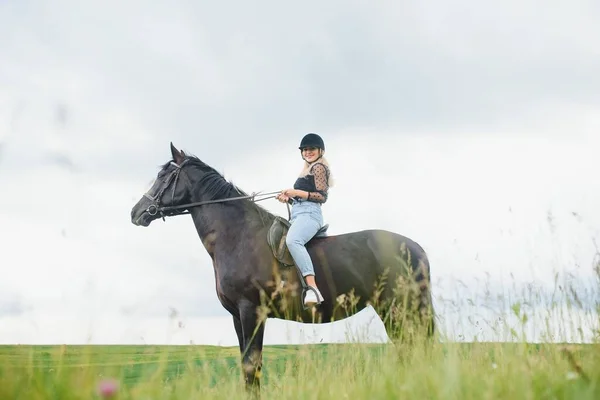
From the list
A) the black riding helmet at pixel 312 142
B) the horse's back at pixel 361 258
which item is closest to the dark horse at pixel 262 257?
the horse's back at pixel 361 258

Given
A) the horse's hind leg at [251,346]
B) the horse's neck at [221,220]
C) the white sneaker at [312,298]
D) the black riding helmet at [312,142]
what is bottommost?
the horse's hind leg at [251,346]

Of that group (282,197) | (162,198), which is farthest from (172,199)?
A: (282,197)

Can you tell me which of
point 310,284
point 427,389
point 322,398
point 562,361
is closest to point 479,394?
point 427,389

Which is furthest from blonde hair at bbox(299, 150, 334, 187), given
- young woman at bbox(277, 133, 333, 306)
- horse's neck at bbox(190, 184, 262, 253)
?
horse's neck at bbox(190, 184, 262, 253)

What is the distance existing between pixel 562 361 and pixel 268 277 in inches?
144

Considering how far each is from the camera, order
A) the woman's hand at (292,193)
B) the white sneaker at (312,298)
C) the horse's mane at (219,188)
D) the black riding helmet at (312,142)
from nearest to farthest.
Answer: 1. the white sneaker at (312,298)
2. the woman's hand at (292,193)
3. the black riding helmet at (312,142)
4. the horse's mane at (219,188)

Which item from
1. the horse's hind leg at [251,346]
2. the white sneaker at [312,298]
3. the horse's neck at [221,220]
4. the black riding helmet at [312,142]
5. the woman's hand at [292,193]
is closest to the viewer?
the horse's hind leg at [251,346]

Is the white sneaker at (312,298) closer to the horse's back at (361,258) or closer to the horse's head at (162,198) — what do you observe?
the horse's back at (361,258)

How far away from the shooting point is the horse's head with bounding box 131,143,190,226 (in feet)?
26.5

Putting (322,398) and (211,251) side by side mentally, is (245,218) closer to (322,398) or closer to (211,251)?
(211,251)

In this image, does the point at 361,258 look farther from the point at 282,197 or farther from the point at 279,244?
the point at 282,197

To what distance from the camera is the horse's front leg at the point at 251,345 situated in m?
6.88

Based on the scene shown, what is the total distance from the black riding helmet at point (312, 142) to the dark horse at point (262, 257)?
945 millimetres

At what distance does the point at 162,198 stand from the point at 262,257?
1508 millimetres
